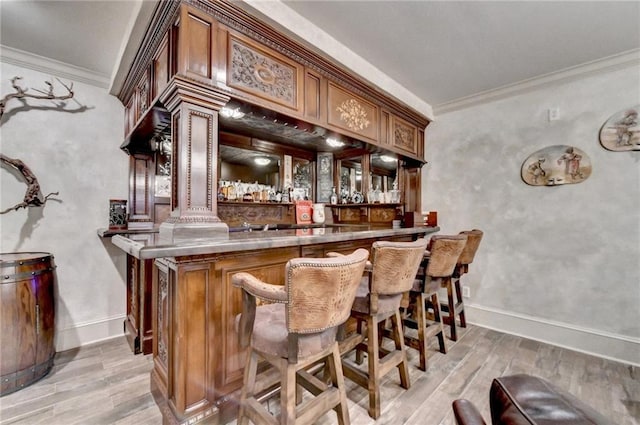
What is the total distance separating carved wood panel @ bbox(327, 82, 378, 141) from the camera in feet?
7.81

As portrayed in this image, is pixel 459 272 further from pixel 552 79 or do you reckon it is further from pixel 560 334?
pixel 552 79

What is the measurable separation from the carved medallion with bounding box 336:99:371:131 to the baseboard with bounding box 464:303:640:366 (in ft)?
8.42

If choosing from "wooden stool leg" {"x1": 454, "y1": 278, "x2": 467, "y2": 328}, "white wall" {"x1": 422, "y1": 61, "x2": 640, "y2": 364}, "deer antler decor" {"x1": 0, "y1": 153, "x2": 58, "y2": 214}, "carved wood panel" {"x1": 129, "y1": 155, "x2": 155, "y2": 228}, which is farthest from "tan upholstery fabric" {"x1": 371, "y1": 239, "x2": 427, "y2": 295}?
"deer antler decor" {"x1": 0, "y1": 153, "x2": 58, "y2": 214}

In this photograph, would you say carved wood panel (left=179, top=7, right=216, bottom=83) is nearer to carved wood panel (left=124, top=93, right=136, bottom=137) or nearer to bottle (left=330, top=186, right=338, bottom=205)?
carved wood panel (left=124, top=93, right=136, bottom=137)

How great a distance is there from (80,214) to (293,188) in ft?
7.93

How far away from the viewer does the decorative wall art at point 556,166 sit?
2615mm

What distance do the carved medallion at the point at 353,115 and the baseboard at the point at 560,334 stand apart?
8.42ft

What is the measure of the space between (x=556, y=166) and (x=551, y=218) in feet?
1.79

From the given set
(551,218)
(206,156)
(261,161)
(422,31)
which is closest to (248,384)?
(206,156)

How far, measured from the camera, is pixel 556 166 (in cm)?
274

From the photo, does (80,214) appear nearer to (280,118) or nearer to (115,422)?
(115,422)

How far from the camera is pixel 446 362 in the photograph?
2.24 metres

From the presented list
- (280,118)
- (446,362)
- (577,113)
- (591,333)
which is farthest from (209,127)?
(591,333)

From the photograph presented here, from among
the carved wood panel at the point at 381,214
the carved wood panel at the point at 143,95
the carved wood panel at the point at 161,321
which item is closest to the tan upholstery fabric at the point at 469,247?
the carved wood panel at the point at 381,214
